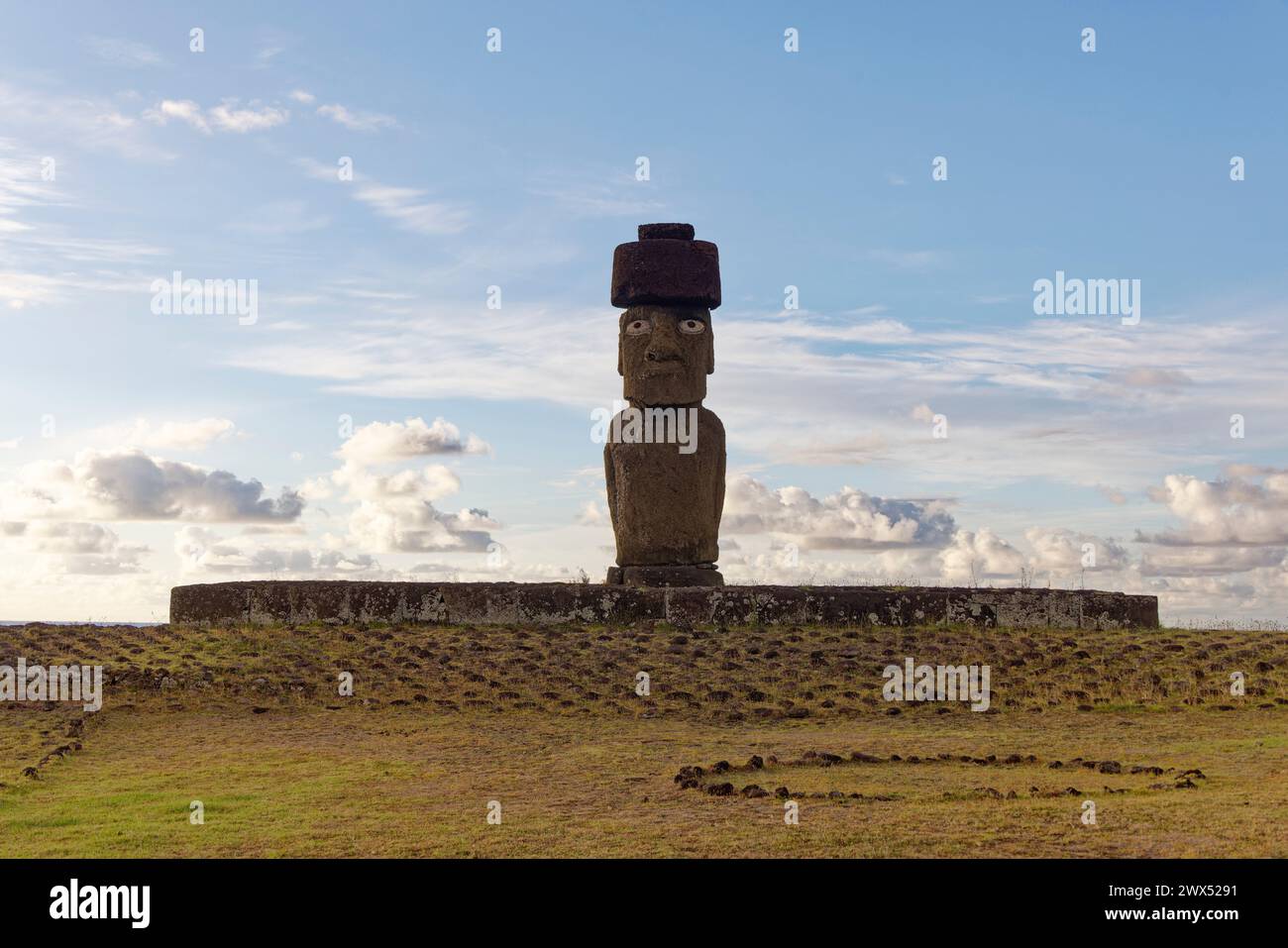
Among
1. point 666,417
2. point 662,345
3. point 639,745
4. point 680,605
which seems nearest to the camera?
point 639,745

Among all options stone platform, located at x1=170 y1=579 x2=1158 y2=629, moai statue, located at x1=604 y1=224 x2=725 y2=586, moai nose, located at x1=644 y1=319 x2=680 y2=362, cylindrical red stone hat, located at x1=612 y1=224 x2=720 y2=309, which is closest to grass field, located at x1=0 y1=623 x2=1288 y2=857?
stone platform, located at x1=170 y1=579 x2=1158 y2=629

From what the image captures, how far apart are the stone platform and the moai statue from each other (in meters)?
1.17

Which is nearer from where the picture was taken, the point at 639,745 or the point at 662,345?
the point at 639,745

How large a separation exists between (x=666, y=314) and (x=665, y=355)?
2.27 feet

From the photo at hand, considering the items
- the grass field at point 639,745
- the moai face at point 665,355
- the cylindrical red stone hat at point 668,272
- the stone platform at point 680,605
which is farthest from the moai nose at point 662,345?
the grass field at point 639,745

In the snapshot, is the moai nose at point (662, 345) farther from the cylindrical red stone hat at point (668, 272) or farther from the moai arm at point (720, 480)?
the moai arm at point (720, 480)

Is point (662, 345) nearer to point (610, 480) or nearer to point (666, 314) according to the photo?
point (666, 314)

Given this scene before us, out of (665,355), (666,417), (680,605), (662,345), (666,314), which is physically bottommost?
(680,605)

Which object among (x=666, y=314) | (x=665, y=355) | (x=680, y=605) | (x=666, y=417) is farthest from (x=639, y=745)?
(x=666, y=314)

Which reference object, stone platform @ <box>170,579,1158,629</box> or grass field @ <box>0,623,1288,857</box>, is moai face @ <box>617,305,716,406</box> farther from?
grass field @ <box>0,623,1288,857</box>

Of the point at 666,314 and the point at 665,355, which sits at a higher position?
the point at 666,314

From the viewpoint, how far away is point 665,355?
19.7 m

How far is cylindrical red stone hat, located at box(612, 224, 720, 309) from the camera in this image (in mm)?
19812

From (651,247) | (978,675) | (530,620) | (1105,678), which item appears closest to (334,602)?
(530,620)
